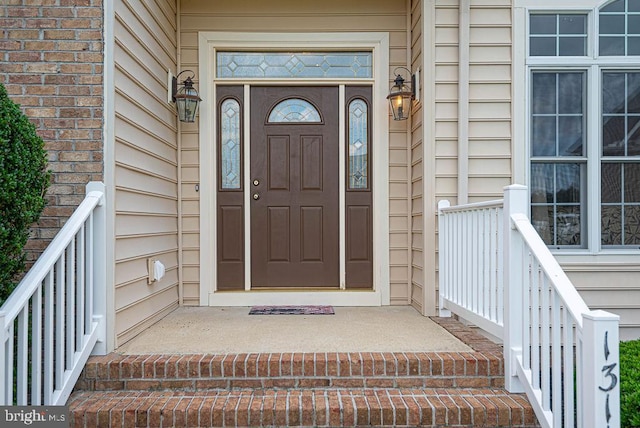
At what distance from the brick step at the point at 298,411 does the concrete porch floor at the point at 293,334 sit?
341 millimetres

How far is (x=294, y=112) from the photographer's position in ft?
13.2

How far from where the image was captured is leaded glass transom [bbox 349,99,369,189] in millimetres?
4027

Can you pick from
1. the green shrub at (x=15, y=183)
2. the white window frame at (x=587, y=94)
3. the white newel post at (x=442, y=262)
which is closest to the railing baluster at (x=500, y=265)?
the white newel post at (x=442, y=262)

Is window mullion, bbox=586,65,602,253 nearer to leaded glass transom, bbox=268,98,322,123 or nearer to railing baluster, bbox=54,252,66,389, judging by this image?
leaded glass transom, bbox=268,98,322,123

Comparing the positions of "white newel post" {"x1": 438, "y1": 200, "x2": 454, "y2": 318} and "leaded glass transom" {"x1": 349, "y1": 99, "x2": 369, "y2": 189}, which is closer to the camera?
"white newel post" {"x1": 438, "y1": 200, "x2": 454, "y2": 318}

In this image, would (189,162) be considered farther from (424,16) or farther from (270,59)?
(424,16)

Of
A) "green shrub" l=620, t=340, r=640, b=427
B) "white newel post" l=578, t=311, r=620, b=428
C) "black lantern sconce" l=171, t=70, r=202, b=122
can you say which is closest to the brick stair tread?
"green shrub" l=620, t=340, r=640, b=427

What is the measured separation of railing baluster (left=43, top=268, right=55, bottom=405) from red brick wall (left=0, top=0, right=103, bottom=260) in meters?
0.57

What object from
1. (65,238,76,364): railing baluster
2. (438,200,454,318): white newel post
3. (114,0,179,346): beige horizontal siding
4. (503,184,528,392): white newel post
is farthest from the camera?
(438,200,454,318): white newel post

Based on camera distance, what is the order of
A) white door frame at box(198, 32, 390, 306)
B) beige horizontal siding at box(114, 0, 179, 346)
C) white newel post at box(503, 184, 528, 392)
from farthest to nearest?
1. white door frame at box(198, 32, 390, 306)
2. beige horizontal siding at box(114, 0, 179, 346)
3. white newel post at box(503, 184, 528, 392)

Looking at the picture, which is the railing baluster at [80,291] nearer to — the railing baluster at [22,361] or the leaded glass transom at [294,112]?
the railing baluster at [22,361]

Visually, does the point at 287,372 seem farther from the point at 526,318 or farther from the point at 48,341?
the point at 526,318

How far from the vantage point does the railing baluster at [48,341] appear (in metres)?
2.12

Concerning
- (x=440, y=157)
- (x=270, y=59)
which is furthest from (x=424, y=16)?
(x=270, y=59)
